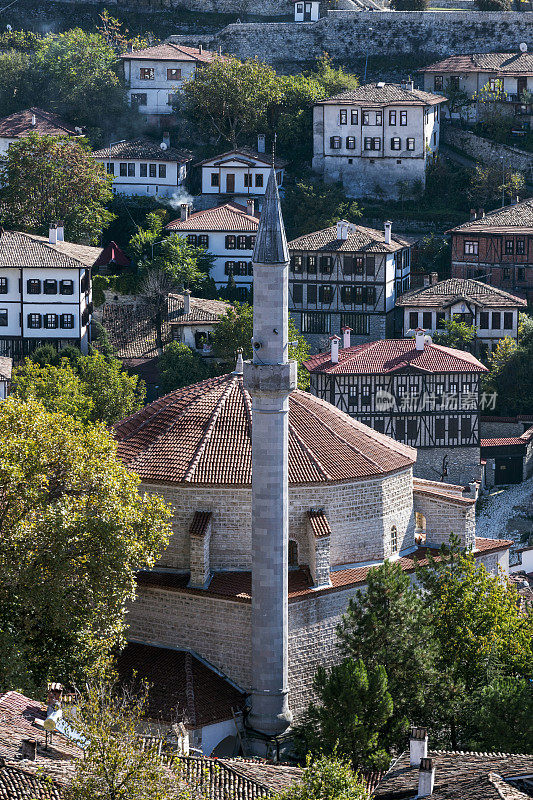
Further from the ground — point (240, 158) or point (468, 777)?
point (240, 158)

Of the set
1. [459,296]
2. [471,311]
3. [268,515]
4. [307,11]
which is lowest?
[268,515]

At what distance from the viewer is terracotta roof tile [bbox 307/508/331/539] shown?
41906 mm

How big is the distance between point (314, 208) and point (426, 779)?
57.6 m

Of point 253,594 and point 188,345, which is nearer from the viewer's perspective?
point 253,594

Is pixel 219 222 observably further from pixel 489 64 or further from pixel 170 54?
pixel 489 64

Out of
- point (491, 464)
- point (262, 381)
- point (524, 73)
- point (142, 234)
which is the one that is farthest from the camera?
point (524, 73)

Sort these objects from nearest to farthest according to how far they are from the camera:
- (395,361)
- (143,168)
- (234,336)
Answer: (395,361) < (234,336) < (143,168)

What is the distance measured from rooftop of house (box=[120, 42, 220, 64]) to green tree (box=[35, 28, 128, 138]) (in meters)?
1.40

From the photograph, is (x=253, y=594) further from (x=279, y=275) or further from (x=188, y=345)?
(x=188, y=345)

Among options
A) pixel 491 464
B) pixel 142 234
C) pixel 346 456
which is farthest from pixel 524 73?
pixel 346 456

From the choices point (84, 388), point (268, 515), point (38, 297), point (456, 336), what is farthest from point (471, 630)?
point (38, 297)

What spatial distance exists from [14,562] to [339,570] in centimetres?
861

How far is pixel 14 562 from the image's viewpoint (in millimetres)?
38531

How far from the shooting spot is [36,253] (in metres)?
75.2
